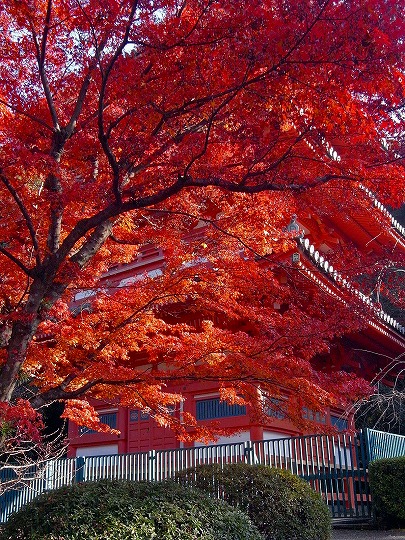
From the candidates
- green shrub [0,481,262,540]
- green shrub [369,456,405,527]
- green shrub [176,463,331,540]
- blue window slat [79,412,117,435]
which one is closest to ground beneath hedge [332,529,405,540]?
green shrub [369,456,405,527]

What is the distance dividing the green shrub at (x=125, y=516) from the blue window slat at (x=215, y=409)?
6539 millimetres

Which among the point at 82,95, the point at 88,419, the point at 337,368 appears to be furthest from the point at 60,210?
the point at 337,368

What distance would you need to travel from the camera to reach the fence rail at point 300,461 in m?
10.3

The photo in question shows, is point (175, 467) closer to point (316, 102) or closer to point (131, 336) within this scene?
point (131, 336)

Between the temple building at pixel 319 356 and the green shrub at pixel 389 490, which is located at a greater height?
the temple building at pixel 319 356

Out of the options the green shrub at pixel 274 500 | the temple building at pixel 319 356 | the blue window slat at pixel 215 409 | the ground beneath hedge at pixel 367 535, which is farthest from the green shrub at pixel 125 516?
the blue window slat at pixel 215 409

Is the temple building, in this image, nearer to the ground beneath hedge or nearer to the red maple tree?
the red maple tree

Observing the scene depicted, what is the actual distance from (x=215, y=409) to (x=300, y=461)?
2.85 meters

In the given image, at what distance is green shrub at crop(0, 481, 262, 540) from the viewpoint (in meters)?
5.26

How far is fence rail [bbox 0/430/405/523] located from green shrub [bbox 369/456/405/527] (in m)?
0.57

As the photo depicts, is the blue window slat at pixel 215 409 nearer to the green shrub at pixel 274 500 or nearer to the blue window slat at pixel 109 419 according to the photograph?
the blue window slat at pixel 109 419

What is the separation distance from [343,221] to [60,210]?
9503 millimetres

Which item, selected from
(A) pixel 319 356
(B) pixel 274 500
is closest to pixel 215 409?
(A) pixel 319 356

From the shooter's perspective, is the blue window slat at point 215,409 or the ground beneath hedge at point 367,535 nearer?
the ground beneath hedge at point 367,535
